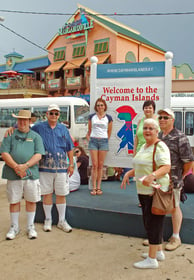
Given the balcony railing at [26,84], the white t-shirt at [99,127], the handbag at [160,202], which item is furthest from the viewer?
the balcony railing at [26,84]

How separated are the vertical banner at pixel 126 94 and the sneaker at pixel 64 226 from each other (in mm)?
1436

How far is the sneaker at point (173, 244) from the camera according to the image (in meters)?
3.50

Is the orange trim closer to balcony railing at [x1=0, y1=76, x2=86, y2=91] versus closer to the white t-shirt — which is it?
balcony railing at [x1=0, y1=76, x2=86, y2=91]

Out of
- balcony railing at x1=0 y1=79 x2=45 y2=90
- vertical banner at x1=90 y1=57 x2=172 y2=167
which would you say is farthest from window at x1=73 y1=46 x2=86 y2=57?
vertical banner at x1=90 y1=57 x2=172 y2=167

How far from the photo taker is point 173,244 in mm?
3562

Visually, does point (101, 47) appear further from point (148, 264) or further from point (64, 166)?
point (148, 264)

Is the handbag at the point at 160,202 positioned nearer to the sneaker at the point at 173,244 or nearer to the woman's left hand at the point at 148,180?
the woman's left hand at the point at 148,180

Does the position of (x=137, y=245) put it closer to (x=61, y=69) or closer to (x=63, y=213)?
(x=63, y=213)

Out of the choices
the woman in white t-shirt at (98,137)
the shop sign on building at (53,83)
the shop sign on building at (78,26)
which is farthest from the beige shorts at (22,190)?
the shop sign on building at (53,83)

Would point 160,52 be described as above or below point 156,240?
above

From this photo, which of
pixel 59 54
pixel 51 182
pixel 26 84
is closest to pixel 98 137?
pixel 51 182

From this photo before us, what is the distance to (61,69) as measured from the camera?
26250mm

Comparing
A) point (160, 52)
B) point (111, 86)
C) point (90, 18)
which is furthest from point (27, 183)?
point (160, 52)

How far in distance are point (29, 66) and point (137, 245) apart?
87.5ft
